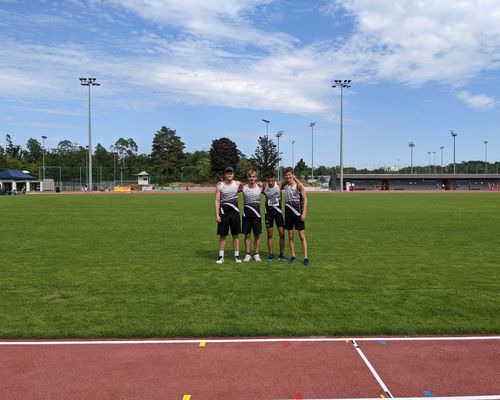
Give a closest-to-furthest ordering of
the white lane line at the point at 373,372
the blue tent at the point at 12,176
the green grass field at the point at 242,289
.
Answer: the white lane line at the point at 373,372 < the green grass field at the point at 242,289 < the blue tent at the point at 12,176

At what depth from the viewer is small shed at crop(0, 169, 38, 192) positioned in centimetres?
6099

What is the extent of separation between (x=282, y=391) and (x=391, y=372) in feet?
3.44

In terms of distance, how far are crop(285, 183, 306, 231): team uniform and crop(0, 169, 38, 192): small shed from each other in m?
59.5

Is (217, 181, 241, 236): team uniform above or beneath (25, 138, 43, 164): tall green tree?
beneath

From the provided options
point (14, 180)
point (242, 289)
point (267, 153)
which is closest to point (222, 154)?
point (267, 153)

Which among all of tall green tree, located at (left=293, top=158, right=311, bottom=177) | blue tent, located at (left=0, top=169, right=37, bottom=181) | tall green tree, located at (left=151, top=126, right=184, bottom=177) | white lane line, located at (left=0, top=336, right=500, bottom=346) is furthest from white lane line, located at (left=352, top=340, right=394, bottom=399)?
tall green tree, located at (left=151, top=126, right=184, bottom=177)

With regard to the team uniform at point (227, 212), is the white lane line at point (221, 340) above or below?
below

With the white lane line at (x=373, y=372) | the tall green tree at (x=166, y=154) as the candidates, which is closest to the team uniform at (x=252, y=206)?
the white lane line at (x=373, y=372)

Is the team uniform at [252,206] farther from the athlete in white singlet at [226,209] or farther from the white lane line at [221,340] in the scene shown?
the white lane line at [221,340]

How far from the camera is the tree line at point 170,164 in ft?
314

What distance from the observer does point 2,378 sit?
376 centimetres

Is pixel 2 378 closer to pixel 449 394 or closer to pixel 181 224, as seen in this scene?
pixel 449 394

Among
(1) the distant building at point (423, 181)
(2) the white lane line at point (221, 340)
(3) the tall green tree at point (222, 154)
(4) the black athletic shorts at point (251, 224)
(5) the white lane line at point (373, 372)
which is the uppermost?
(3) the tall green tree at point (222, 154)

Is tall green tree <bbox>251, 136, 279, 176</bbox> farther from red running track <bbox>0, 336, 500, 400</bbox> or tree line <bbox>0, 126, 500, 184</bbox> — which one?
red running track <bbox>0, 336, 500, 400</bbox>
